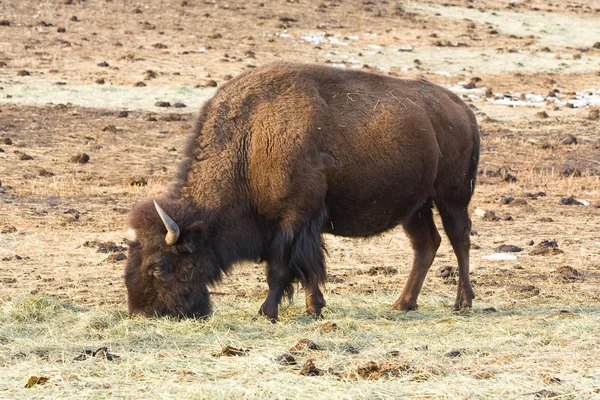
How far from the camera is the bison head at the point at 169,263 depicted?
7.99m

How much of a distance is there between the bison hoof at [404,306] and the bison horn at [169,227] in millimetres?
2248

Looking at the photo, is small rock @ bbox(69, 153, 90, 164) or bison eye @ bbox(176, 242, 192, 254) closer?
bison eye @ bbox(176, 242, 192, 254)

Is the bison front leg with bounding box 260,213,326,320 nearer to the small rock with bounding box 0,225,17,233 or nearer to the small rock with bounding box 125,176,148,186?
the small rock with bounding box 0,225,17,233

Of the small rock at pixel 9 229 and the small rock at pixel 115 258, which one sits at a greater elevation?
the small rock at pixel 115 258

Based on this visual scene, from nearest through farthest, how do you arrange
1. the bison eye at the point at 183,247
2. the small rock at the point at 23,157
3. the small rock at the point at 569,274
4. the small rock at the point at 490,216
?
the bison eye at the point at 183,247 < the small rock at the point at 569,274 < the small rock at the point at 490,216 < the small rock at the point at 23,157

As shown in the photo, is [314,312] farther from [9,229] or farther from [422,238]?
[9,229]

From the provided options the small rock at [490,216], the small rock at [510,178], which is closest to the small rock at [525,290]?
the small rock at [490,216]

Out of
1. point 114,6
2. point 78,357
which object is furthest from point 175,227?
point 114,6

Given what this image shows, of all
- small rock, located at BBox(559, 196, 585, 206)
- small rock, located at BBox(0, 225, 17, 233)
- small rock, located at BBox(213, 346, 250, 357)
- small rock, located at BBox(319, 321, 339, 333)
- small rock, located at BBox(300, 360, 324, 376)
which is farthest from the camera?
small rock, located at BBox(559, 196, 585, 206)

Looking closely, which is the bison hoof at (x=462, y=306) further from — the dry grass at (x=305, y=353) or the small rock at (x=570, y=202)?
the small rock at (x=570, y=202)

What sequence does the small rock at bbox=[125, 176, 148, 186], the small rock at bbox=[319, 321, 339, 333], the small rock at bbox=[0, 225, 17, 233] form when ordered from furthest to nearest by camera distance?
the small rock at bbox=[125, 176, 148, 186], the small rock at bbox=[0, 225, 17, 233], the small rock at bbox=[319, 321, 339, 333]

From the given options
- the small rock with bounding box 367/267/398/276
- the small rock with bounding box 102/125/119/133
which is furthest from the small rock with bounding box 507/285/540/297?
the small rock with bounding box 102/125/119/133

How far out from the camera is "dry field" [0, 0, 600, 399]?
242 inches

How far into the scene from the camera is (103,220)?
12891 mm
